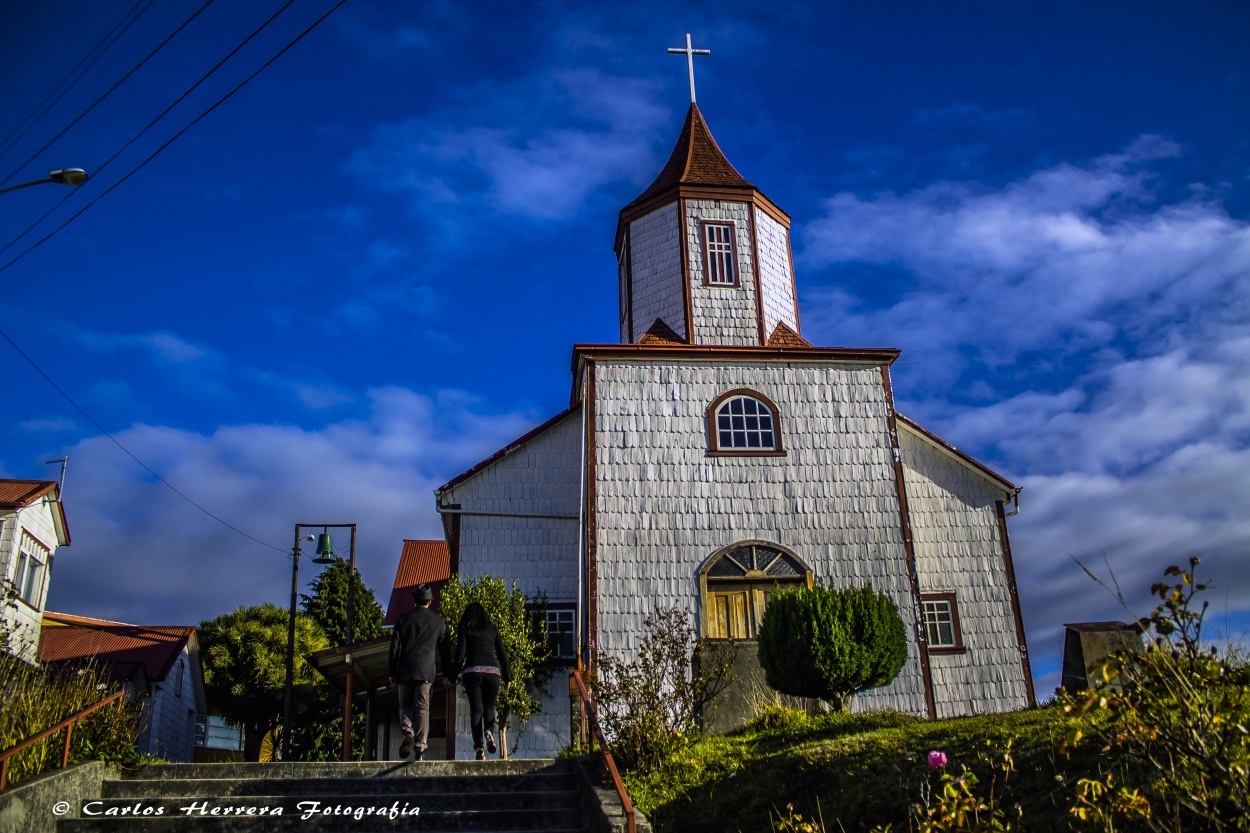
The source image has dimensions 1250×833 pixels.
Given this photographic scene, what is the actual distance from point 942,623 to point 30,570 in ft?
66.6

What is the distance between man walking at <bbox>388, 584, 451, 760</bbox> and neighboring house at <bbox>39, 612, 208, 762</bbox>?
682 inches

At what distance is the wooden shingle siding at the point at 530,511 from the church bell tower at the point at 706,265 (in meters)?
3.04

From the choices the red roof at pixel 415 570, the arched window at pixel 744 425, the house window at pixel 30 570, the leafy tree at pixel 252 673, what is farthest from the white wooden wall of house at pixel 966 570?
the leafy tree at pixel 252 673

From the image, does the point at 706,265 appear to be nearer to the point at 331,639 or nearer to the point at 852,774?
the point at 852,774

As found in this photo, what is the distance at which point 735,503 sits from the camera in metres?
18.5

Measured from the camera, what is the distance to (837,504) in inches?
735

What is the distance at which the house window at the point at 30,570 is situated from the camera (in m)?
22.4

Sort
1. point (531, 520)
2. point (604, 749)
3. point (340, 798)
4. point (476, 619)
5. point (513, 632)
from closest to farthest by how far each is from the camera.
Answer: point (604, 749), point (340, 798), point (476, 619), point (513, 632), point (531, 520)

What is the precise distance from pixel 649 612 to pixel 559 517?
9.80 ft

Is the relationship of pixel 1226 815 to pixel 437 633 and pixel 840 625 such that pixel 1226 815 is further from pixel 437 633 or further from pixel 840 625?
pixel 840 625

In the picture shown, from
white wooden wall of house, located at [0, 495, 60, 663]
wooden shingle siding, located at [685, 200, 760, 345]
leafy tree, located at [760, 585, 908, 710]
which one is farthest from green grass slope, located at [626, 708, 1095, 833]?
white wooden wall of house, located at [0, 495, 60, 663]

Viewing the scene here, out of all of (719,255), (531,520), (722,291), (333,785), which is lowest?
(333,785)

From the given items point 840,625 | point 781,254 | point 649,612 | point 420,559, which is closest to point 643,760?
point 840,625

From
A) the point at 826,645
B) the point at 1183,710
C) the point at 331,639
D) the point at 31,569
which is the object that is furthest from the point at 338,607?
the point at 1183,710
